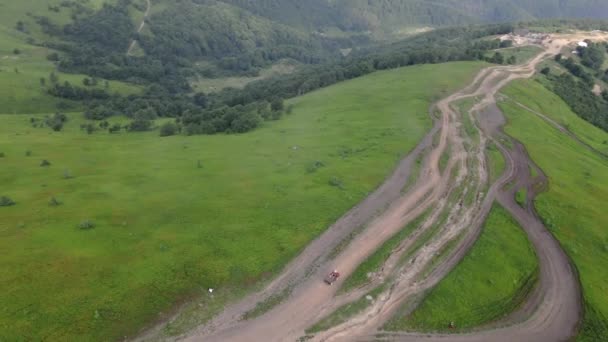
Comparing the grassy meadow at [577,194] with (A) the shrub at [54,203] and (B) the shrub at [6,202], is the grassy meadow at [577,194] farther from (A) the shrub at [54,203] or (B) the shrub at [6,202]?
(B) the shrub at [6,202]

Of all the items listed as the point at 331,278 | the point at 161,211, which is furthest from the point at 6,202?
the point at 331,278

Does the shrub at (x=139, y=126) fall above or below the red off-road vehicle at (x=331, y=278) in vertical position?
below

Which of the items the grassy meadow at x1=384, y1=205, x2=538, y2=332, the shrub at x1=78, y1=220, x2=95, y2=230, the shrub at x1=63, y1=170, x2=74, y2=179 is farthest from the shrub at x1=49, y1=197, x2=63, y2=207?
the grassy meadow at x1=384, y1=205, x2=538, y2=332

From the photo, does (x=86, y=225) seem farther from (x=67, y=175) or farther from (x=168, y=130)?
(x=168, y=130)

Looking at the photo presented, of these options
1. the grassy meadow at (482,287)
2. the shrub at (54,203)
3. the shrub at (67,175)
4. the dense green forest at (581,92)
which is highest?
the shrub at (54,203)

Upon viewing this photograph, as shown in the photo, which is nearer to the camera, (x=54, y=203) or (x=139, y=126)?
(x=54, y=203)

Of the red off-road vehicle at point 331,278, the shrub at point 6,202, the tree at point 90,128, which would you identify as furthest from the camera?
the tree at point 90,128

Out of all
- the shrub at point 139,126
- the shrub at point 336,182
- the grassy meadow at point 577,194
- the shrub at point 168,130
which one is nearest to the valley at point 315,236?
the shrub at point 336,182
